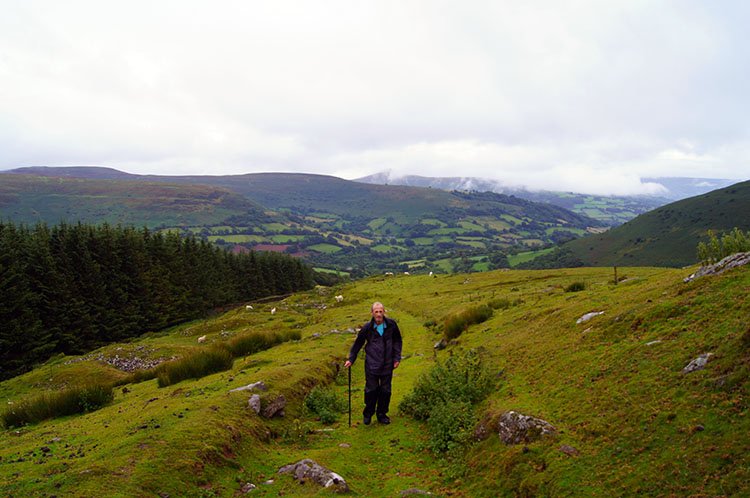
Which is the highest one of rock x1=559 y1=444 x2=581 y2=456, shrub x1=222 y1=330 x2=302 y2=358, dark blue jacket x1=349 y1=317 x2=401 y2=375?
dark blue jacket x1=349 y1=317 x2=401 y2=375

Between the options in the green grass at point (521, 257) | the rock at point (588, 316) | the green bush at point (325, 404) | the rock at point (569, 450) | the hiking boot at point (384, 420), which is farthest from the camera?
the green grass at point (521, 257)

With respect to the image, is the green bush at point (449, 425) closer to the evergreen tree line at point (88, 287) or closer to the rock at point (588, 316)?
the rock at point (588, 316)

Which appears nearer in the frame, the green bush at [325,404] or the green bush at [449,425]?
the green bush at [449,425]

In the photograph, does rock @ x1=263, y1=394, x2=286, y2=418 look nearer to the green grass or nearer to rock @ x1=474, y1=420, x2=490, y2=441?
rock @ x1=474, y1=420, x2=490, y2=441

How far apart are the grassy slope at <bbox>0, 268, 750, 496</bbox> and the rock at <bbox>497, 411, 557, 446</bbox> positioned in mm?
214

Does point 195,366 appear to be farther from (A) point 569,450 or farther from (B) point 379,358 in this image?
(A) point 569,450

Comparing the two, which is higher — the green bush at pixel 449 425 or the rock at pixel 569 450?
the rock at pixel 569 450

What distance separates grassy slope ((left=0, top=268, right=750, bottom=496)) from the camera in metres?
5.57

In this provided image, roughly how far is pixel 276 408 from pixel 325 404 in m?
1.82

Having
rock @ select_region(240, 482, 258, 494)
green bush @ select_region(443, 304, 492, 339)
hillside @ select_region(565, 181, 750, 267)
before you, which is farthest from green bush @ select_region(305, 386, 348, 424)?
hillside @ select_region(565, 181, 750, 267)

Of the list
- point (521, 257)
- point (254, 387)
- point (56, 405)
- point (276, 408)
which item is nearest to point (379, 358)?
point (276, 408)

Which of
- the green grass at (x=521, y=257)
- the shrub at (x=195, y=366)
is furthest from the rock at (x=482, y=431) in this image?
the green grass at (x=521, y=257)

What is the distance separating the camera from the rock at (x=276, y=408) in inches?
408

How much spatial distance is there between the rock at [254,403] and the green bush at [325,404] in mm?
2026
